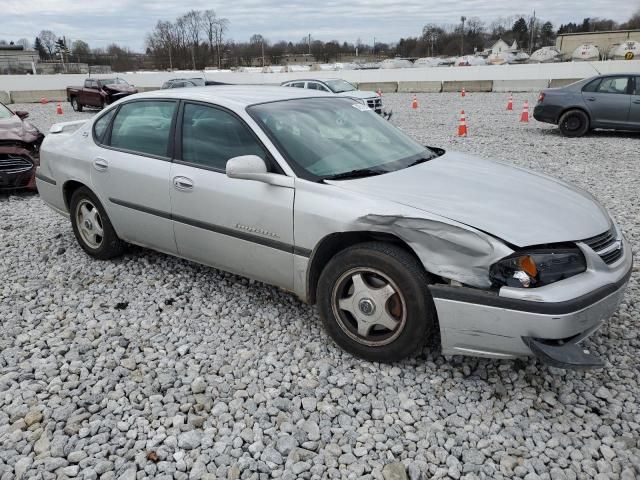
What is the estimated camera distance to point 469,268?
2.64 metres

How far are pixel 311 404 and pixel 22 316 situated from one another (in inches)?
95.6

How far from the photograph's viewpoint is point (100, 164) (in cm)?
436

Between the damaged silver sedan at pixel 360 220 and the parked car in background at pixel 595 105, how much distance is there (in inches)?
368

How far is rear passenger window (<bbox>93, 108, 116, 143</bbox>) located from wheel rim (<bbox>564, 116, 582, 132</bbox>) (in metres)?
10.7

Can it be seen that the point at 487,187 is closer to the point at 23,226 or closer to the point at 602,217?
the point at 602,217

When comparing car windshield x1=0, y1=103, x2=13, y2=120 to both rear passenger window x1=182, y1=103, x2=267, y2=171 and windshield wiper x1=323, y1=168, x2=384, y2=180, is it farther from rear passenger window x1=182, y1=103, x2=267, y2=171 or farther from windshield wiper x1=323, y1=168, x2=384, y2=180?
windshield wiper x1=323, y1=168, x2=384, y2=180

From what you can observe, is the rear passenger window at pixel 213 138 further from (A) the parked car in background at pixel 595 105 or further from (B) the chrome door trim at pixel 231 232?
(A) the parked car in background at pixel 595 105

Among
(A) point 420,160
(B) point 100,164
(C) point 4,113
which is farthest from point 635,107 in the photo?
(C) point 4,113

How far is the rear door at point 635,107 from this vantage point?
36.8 feet

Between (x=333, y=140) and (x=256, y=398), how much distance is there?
180 centimetres

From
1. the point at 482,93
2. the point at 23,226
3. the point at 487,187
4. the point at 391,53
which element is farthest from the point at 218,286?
the point at 391,53

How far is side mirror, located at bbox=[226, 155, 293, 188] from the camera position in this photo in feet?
10.5

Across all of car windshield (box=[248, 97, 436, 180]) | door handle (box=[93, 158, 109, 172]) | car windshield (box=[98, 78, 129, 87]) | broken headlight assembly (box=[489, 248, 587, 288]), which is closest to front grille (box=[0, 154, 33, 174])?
door handle (box=[93, 158, 109, 172])

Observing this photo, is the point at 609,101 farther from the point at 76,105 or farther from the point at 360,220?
the point at 76,105
